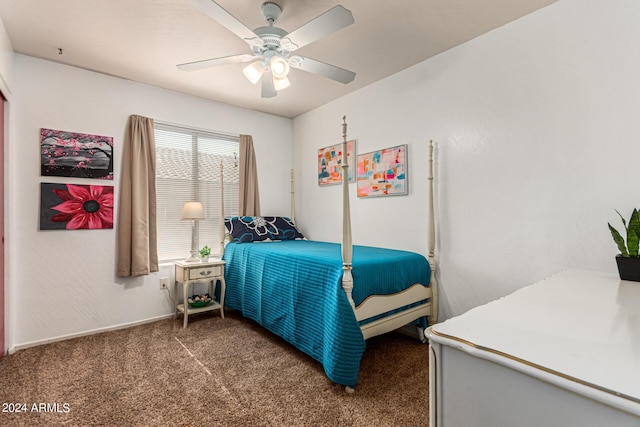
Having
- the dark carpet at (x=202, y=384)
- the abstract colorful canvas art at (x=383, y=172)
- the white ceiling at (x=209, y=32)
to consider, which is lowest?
the dark carpet at (x=202, y=384)

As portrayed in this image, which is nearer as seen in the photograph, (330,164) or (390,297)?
(390,297)

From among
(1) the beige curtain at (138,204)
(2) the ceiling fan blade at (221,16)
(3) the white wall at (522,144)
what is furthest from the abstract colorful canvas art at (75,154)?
(3) the white wall at (522,144)

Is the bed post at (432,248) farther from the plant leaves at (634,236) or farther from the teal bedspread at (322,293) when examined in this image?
the plant leaves at (634,236)

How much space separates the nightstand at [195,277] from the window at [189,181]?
1.30 ft

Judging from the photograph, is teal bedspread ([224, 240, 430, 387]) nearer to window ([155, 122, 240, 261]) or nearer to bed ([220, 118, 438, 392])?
bed ([220, 118, 438, 392])

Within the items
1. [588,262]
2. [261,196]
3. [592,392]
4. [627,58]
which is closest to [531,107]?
[627,58]

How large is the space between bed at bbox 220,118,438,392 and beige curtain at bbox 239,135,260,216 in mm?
865

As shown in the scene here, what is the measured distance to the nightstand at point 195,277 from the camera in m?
3.07

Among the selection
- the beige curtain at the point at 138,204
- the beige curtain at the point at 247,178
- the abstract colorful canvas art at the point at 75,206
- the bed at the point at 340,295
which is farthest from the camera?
the beige curtain at the point at 247,178

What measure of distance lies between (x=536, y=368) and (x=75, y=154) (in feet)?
11.7

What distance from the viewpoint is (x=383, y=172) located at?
122 inches

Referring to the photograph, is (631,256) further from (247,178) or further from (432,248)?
(247,178)

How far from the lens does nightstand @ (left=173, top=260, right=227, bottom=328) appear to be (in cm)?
307

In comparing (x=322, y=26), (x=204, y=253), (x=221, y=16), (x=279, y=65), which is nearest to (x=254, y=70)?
(x=279, y=65)
